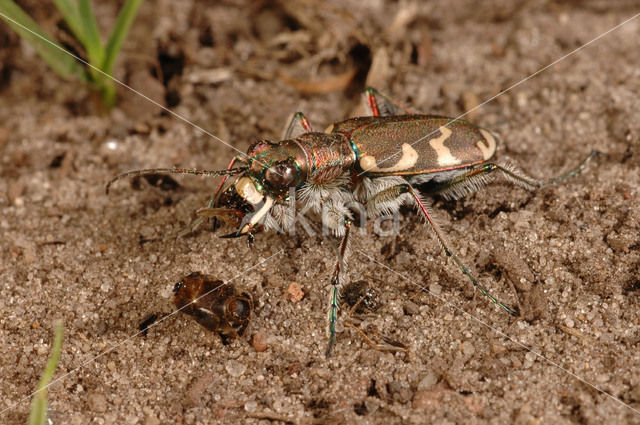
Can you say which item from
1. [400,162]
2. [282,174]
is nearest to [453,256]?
[400,162]

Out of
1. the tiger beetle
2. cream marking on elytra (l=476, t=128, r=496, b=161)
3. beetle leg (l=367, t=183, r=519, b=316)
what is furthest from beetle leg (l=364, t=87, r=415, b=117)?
beetle leg (l=367, t=183, r=519, b=316)

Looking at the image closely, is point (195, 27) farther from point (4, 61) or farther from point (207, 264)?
point (207, 264)

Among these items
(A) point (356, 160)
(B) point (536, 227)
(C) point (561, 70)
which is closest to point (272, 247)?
(A) point (356, 160)

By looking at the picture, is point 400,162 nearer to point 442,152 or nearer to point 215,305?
point 442,152

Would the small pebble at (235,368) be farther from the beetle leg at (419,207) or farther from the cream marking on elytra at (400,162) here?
the cream marking on elytra at (400,162)

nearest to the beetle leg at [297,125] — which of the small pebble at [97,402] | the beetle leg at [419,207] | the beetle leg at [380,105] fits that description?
the beetle leg at [380,105]

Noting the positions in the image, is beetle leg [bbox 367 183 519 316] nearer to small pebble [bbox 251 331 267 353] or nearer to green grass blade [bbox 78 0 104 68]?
small pebble [bbox 251 331 267 353]
